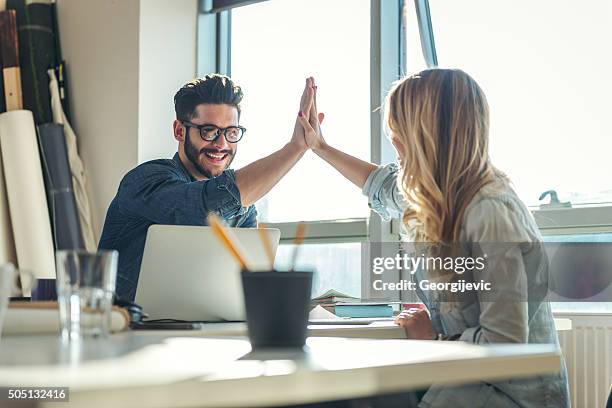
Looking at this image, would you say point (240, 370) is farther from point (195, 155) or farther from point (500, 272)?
point (195, 155)

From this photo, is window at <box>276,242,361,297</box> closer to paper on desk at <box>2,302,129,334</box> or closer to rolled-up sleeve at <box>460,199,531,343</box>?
rolled-up sleeve at <box>460,199,531,343</box>

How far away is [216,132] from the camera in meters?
3.15

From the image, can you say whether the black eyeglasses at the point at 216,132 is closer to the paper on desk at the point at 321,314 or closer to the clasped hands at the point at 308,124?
the clasped hands at the point at 308,124

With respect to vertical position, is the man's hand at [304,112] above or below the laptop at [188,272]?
above

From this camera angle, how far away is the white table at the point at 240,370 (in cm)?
70

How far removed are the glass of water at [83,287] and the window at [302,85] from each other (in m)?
2.92

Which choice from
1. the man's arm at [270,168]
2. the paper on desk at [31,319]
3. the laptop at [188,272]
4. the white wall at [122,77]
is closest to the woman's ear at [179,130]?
the man's arm at [270,168]

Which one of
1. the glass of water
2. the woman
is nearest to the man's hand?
the woman

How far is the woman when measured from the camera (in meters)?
1.67

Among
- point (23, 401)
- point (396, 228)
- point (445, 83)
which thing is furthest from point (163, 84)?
point (23, 401)

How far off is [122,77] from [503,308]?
123 inches

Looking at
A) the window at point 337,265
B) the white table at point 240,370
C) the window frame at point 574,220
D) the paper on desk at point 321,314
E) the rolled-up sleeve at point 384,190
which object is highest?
the rolled-up sleeve at point 384,190

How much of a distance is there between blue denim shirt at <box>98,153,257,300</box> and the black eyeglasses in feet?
0.46

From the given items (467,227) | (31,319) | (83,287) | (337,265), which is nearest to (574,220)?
(337,265)
